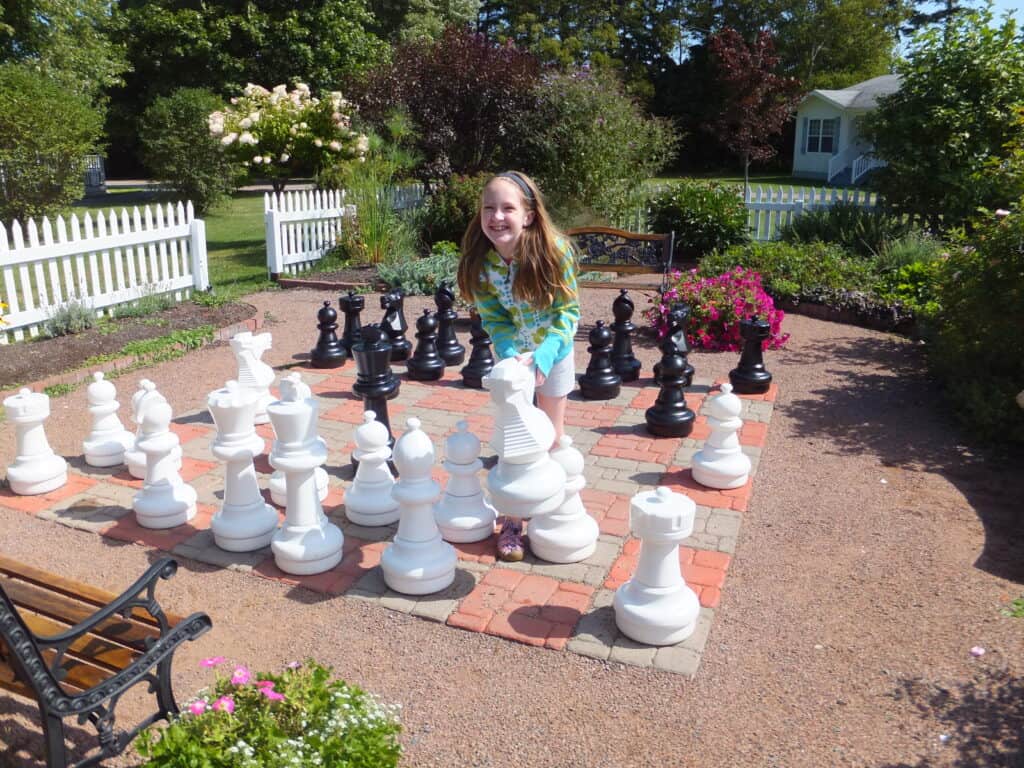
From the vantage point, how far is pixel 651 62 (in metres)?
42.4

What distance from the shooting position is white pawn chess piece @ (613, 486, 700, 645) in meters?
3.01

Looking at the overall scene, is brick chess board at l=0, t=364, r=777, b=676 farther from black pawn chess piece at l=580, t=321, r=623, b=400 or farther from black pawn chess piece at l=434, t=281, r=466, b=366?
black pawn chess piece at l=434, t=281, r=466, b=366

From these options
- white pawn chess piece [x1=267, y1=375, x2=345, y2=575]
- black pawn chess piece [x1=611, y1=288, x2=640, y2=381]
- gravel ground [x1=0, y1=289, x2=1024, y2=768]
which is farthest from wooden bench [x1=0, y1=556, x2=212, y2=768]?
black pawn chess piece [x1=611, y1=288, x2=640, y2=381]

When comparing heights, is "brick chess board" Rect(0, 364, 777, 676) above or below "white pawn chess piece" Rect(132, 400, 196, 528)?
below

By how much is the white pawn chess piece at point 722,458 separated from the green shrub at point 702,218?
8.55 m

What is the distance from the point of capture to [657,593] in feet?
10.3

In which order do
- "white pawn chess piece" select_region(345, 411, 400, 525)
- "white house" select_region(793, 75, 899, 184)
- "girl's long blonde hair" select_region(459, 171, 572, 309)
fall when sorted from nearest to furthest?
"girl's long blonde hair" select_region(459, 171, 572, 309) < "white pawn chess piece" select_region(345, 411, 400, 525) < "white house" select_region(793, 75, 899, 184)

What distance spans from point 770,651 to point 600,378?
333cm

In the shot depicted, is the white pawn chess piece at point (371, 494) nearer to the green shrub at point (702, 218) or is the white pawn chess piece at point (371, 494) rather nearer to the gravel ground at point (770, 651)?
the gravel ground at point (770, 651)

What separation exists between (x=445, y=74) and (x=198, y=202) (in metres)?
8.92

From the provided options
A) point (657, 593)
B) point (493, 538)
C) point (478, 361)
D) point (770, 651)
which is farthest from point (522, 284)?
point (478, 361)

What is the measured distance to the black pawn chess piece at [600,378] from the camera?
20.5 ft

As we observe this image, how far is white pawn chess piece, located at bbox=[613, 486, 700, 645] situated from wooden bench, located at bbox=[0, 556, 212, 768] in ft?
5.15

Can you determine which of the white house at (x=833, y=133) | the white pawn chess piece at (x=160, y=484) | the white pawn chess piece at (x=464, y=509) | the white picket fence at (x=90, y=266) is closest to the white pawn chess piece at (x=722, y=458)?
the white pawn chess piece at (x=464, y=509)
